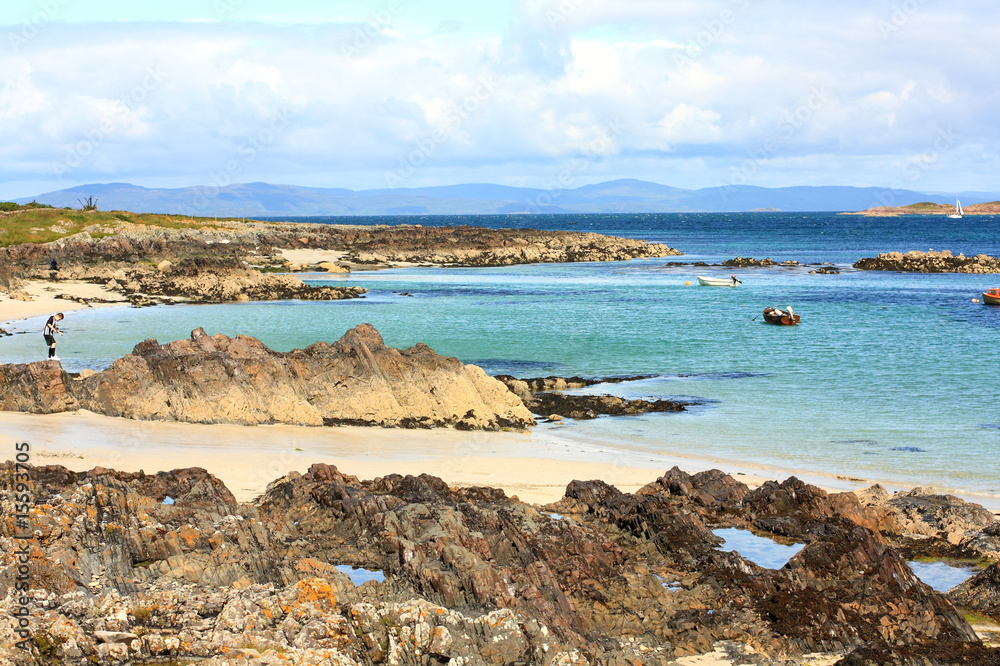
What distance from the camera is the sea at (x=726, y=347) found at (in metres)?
17.8

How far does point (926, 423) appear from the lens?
64.7ft

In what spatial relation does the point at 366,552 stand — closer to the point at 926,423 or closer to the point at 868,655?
the point at 868,655

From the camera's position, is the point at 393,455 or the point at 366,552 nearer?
the point at 366,552

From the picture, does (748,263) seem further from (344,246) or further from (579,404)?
(579,404)

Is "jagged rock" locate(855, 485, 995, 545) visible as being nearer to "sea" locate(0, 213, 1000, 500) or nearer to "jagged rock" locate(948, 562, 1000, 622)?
"jagged rock" locate(948, 562, 1000, 622)

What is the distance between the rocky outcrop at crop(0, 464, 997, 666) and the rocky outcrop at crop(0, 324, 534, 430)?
6459mm

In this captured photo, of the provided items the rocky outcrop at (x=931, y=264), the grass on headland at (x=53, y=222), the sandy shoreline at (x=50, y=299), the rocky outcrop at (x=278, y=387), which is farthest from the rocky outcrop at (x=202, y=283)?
the rocky outcrop at (x=931, y=264)

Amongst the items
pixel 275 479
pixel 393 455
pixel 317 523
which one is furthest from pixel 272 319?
pixel 317 523

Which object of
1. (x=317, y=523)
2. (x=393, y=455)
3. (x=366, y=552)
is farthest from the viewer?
(x=393, y=455)

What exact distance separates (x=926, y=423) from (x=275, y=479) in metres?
14.6

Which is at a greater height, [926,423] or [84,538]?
[84,538]

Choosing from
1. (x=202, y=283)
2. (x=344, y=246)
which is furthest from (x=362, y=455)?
(x=344, y=246)

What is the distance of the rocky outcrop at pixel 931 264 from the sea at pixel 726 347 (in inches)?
154

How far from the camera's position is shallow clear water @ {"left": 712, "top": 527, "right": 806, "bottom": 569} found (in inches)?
394
